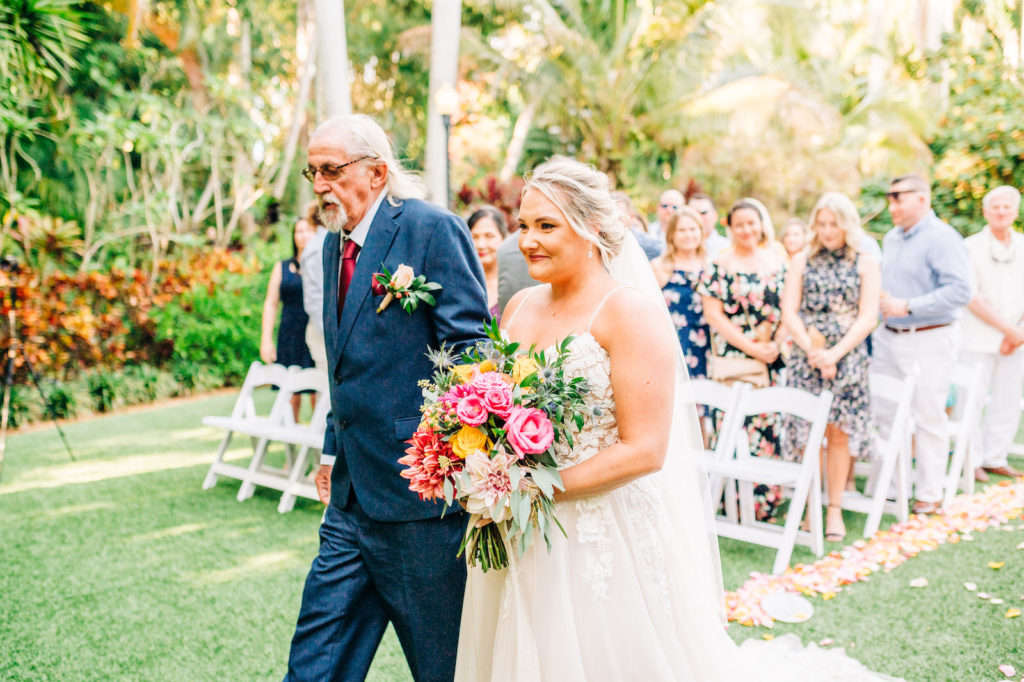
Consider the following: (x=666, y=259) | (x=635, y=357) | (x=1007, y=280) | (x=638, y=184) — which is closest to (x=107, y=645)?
(x=635, y=357)

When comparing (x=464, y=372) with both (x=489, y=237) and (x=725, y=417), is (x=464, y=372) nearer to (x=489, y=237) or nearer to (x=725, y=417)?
(x=489, y=237)

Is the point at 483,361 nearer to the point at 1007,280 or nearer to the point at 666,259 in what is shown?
the point at 666,259

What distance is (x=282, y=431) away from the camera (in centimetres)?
624

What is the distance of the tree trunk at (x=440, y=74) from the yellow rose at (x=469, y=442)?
830 cm

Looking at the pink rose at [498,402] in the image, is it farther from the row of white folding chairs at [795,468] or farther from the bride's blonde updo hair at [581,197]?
the row of white folding chairs at [795,468]

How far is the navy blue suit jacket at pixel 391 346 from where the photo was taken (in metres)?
2.59

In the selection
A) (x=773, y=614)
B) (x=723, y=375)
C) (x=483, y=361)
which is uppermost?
(x=483, y=361)

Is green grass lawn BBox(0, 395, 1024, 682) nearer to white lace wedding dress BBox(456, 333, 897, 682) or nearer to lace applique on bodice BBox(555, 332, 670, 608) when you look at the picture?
white lace wedding dress BBox(456, 333, 897, 682)

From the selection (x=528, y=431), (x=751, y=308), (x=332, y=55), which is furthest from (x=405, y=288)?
(x=332, y=55)

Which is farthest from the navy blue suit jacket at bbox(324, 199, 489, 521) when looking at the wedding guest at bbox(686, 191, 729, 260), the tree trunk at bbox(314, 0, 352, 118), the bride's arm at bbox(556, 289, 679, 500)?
the tree trunk at bbox(314, 0, 352, 118)

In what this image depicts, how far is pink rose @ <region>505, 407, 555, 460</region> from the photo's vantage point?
A: 6.72 ft

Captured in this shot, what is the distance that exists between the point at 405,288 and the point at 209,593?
2.95 meters

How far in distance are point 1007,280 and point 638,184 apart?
12745 mm

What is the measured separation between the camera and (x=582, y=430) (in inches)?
92.4
